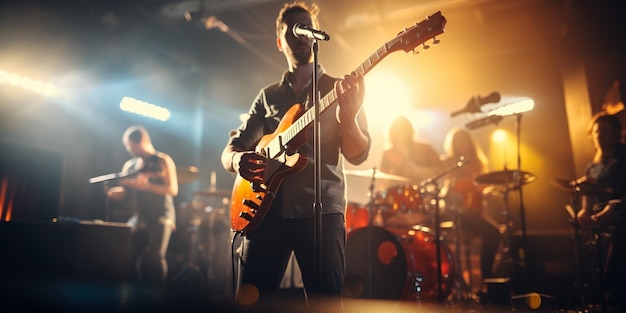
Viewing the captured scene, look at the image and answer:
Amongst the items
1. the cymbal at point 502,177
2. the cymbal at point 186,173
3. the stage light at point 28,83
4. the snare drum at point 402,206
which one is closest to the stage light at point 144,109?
the stage light at point 28,83

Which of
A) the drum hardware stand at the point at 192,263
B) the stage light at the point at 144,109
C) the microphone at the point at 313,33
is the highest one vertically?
the stage light at the point at 144,109

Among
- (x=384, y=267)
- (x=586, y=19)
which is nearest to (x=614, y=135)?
(x=586, y=19)

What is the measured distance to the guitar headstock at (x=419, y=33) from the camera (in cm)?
252

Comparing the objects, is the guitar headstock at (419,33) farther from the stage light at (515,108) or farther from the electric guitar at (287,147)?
the stage light at (515,108)

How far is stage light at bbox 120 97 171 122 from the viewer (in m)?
9.09

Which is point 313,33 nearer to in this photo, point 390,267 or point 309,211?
point 309,211

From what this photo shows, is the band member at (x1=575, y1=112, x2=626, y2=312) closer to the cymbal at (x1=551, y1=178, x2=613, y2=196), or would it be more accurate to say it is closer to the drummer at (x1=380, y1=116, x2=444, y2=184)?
the cymbal at (x1=551, y1=178, x2=613, y2=196)

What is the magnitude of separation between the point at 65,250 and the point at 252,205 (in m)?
3.24

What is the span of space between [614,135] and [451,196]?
2.06 metres

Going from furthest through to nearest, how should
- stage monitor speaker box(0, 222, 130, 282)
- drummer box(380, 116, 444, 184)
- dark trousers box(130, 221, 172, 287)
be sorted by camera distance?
drummer box(380, 116, 444, 184) → dark trousers box(130, 221, 172, 287) → stage monitor speaker box(0, 222, 130, 282)

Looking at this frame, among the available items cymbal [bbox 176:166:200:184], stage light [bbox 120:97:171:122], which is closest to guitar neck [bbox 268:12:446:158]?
cymbal [bbox 176:166:200:184]

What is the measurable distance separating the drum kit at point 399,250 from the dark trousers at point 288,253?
2756 mm

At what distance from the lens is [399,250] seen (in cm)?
505

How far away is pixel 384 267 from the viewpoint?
5.14 meters
